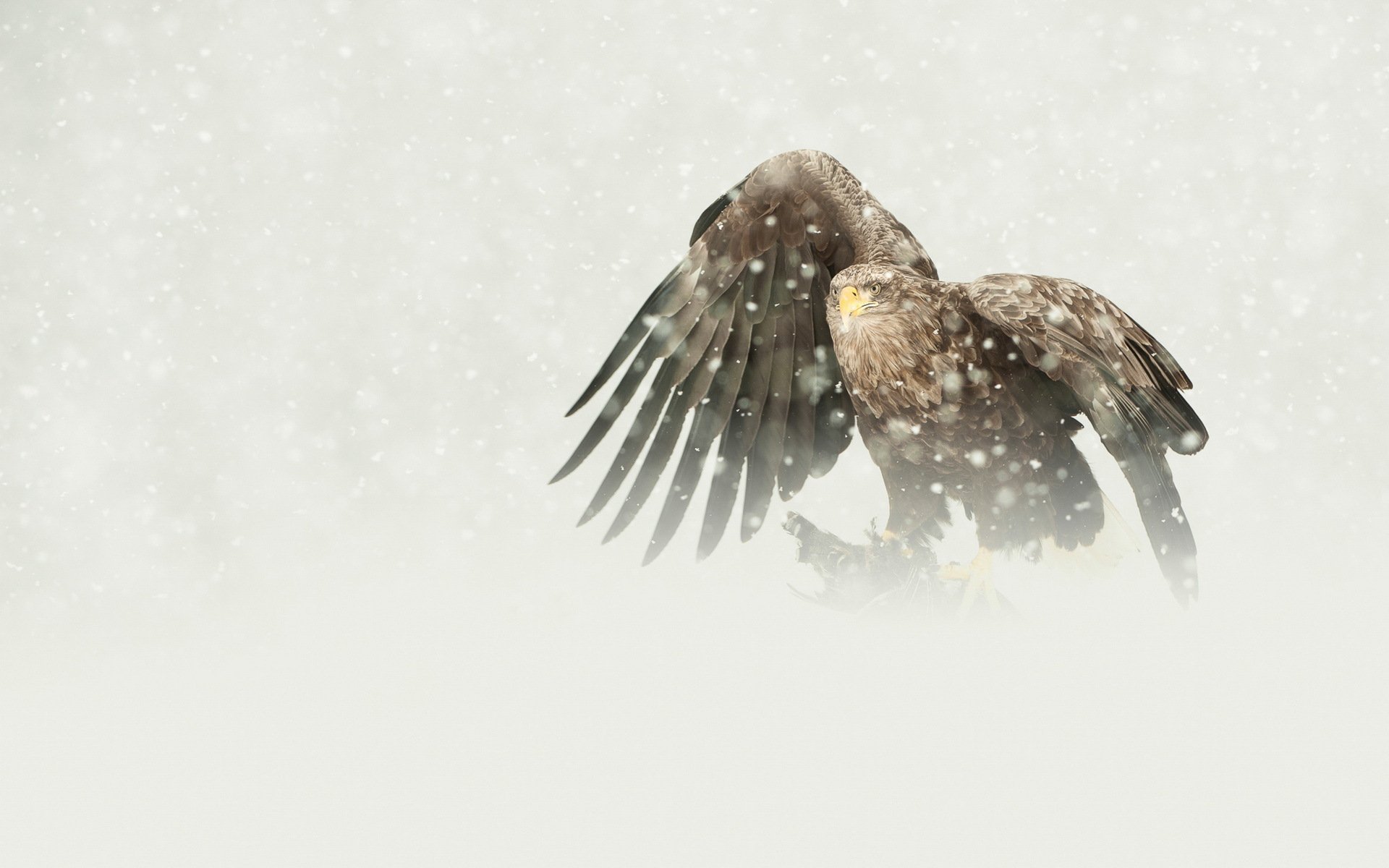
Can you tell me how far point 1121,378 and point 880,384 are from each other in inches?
27.9

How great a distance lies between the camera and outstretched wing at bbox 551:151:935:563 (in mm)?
3242

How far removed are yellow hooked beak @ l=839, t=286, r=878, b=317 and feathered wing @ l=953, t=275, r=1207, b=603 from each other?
31cm

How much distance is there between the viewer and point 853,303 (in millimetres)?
2822

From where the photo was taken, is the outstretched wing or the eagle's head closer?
the eagle's head

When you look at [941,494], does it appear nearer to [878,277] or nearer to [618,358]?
[878,277]

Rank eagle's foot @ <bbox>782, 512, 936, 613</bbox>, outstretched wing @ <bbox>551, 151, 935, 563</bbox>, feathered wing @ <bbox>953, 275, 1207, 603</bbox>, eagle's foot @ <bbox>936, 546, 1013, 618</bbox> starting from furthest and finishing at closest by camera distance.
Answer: eagle's foot @ <bbox>782, 512, 936, 613</bbox> < eagle's foot @ <bbox>936, 546, 1013, 618</bbox> < outstretched wing @ <bbox>551, 151, 935, 563</bbox> < feathered wing @ <bbox>953, 275, 1207, 603</bbox>

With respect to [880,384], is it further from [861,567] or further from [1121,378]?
[861,567]

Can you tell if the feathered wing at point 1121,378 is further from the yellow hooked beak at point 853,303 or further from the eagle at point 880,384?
the yellow hooked beak at point 853,303

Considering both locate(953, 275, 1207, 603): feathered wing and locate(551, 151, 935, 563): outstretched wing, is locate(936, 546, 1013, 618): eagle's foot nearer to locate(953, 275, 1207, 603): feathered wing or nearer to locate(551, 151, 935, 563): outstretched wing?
locate(551, 151, 935, 563): outstretched wing

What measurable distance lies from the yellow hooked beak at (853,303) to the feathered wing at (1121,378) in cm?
31

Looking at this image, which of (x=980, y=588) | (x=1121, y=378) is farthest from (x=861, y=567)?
(x=1121, y=378)

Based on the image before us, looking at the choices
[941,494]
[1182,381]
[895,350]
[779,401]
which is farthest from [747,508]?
[1182,381]

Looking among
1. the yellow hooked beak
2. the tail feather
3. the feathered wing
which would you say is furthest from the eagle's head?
the tail feather

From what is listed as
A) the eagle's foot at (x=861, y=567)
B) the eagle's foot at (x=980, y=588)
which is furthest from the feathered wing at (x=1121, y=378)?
the eagle's foot at (x=861, y=567)
